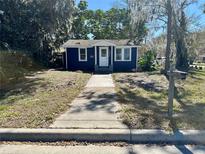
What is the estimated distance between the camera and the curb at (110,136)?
16.6 ft

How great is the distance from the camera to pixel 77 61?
75.5 ft

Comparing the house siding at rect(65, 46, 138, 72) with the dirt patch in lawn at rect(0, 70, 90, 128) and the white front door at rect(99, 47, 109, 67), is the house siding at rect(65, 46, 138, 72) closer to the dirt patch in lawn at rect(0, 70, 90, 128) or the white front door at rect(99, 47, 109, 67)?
the white front door at rect(99, 47, 109, 67)

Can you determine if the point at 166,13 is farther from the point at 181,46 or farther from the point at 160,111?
the point at 160,111

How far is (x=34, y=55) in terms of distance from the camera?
75.2 ft

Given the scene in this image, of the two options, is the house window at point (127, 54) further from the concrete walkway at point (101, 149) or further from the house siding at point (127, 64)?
the concrete walkway at point (101, 149)

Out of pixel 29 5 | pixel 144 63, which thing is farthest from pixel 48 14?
pixel 144 63

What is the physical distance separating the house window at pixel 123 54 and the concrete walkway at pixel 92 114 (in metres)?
13.2

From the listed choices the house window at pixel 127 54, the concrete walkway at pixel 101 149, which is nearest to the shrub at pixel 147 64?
the house window at pixel 127 54

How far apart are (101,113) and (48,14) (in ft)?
41.9

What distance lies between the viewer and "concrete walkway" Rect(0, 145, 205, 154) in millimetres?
4586

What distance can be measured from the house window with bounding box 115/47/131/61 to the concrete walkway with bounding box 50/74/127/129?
43.2 ft

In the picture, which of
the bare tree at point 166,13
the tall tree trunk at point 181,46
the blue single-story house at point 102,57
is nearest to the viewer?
the bare tree at point 166,13

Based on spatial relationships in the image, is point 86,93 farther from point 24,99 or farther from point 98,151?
point 98,151

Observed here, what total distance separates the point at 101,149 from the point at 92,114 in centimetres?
213
